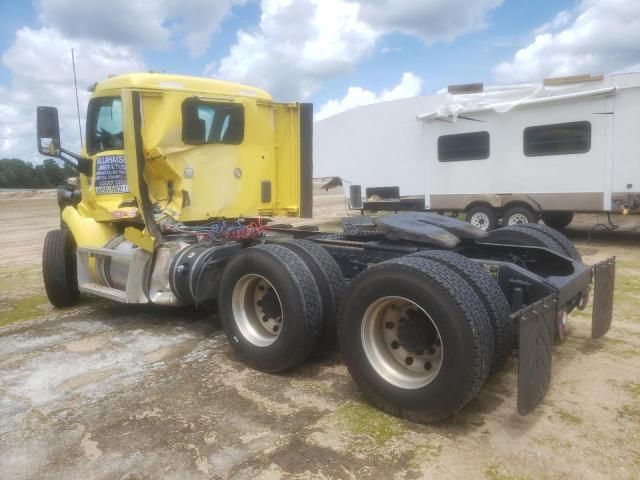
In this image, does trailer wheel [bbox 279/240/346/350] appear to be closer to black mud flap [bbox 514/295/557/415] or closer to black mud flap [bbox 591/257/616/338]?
black mud flap [bbox 514/295/557/415]

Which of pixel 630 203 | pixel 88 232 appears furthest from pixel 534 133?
pixel 88 232

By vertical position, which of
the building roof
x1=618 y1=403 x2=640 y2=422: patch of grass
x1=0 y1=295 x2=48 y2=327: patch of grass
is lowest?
x1=0 y1=295 x2=48 y2=327: patch of grass

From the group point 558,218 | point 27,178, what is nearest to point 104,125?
point 558,218

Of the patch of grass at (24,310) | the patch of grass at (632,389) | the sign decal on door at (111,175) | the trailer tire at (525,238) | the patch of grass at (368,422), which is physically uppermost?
the sign decal on door at (111,175)

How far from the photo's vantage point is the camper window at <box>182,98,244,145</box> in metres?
5.50

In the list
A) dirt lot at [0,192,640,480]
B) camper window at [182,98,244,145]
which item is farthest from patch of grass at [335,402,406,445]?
camper window at [182,98,244,145]

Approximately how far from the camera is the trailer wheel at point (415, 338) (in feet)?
9.61

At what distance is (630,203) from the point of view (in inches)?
374

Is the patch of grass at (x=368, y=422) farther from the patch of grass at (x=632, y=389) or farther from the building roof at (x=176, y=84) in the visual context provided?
the building roof at (x=176, y=84)

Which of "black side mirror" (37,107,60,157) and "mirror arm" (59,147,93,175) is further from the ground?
"black side mirror" (37,107,60,157)

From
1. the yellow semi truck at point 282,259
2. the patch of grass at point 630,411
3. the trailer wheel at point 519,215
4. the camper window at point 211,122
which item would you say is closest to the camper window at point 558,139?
the trailer wheel at point 519,215

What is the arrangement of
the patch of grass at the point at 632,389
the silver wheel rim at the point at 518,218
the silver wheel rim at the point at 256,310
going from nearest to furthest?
the patch of grass at the point at 632,389, the silver wheel rim at the point at 256,310, the silver wheel rim at the point at 518,218

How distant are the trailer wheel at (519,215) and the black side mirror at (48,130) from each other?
857 centimetres

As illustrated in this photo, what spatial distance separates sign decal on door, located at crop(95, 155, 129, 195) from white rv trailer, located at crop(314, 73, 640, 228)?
7.81 meters
